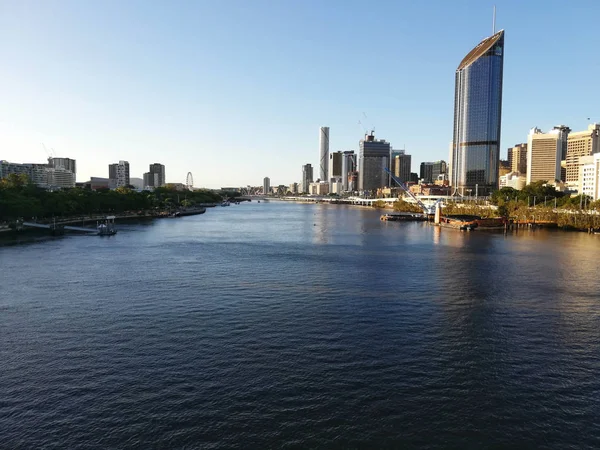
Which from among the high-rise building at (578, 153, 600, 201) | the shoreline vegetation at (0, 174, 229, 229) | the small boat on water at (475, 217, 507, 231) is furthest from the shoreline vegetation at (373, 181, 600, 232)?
the shoreline vegetation at (0, 174, 229, 229)

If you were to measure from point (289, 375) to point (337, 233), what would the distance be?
182ft

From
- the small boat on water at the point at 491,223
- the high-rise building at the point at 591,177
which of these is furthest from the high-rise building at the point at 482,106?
the small boat on water at the point at 491,223

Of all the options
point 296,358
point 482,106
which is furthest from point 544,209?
point 482,106

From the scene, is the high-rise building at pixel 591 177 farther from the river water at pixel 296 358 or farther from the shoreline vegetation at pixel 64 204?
the shoreline vegetation at pixel 64 204

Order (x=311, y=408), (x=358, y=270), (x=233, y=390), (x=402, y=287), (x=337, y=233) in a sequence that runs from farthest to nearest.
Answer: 1. (x=337, y=233)
2. (x=358, y=270)
3. (x=402, y=287)
4. (x=233, y=390)
5. (x=311, y=408)

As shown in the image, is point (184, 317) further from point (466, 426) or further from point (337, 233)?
point (337, 233)

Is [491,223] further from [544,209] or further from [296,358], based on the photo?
[296,358]

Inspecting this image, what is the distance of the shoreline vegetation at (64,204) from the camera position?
6538cm

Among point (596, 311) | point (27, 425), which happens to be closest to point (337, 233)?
point (596, 311)

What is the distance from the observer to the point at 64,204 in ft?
255

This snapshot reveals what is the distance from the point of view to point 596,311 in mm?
25047

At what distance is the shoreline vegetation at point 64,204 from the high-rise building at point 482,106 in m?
131

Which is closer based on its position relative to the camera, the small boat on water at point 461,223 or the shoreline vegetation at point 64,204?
the shoreline vegetation at point 64,204

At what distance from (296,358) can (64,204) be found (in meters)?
72.0
